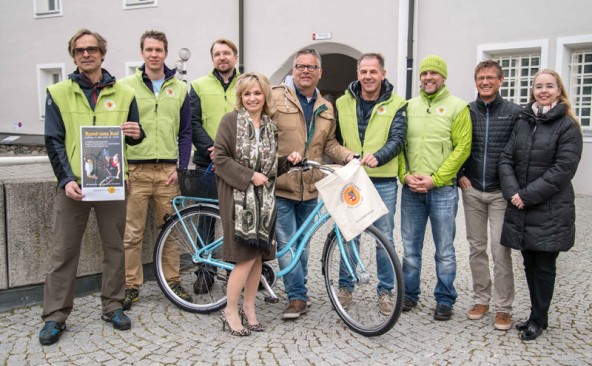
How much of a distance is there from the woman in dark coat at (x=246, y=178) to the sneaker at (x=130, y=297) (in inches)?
37.1

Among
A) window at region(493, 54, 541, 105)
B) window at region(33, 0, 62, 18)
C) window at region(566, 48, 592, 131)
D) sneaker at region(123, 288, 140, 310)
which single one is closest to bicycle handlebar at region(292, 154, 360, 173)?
sneaker at region(123, 288, 140, 310)

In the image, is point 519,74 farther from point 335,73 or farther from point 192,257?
point 192,257

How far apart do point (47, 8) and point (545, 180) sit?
18.5 meters

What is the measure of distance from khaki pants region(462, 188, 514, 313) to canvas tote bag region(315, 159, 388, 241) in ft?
2.73

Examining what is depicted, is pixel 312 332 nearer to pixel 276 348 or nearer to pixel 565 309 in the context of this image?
pixel 276 348

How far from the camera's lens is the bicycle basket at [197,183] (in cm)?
454

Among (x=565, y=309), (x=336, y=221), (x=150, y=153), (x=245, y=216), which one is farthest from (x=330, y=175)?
(x=565, y=309)

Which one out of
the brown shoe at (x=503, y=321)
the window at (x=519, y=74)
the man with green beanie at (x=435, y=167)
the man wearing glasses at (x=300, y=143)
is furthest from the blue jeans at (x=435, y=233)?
the window at (x=519, y=74)

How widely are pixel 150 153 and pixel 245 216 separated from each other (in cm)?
118

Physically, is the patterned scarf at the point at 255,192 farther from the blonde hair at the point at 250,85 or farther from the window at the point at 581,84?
the window at the point at 581,84

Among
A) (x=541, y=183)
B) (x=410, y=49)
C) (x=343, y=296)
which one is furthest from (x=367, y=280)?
(x=410, y=49)

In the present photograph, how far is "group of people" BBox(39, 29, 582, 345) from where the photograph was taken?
156 inches

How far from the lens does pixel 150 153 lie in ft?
15.3

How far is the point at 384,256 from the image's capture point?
412cm
